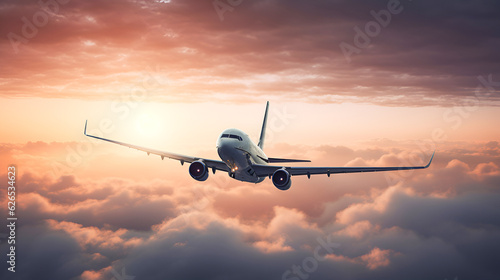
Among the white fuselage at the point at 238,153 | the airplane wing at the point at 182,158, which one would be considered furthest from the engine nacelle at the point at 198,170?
the white fuselage at the point at 238,153

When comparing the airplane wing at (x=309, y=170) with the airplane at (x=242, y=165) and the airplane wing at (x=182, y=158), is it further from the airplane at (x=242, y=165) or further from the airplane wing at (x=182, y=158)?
the airplane wing at (x=182, y=158)

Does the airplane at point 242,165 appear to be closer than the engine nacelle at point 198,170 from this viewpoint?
Yes

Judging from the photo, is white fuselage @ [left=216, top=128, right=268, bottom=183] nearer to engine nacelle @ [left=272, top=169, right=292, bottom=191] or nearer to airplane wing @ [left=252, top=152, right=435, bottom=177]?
airplane wing @ [left=252, top=152, right=435, bottom=177]

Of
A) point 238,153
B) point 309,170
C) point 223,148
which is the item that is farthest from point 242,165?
point 309,170

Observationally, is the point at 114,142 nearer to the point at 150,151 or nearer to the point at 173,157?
the point at 150,151

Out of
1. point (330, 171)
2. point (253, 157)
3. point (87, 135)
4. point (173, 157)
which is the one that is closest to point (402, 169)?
point (330, 171)

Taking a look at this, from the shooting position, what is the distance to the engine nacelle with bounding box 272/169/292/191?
4759 centimetres

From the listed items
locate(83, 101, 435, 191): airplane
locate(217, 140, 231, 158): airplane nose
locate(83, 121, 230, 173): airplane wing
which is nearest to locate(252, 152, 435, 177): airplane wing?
locate(83, 101, 435, 191): airplane

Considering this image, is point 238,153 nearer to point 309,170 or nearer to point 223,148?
point 223,148

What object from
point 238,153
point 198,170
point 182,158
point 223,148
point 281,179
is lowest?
point 281,179

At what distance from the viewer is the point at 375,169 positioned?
1875 inches

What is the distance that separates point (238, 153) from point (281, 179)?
22.9 ft

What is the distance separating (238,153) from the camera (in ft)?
149

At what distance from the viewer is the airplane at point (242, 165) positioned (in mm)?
45188
